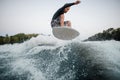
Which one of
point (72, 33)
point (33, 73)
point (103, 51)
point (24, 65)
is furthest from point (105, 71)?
point (24, 65)

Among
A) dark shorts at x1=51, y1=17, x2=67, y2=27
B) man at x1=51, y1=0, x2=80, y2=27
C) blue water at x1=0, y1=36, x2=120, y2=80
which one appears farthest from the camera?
dark shorts at x1=51, y1=17, x2=67, y2=27

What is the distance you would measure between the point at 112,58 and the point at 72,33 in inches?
81.2

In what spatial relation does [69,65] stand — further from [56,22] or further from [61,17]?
[61,17]

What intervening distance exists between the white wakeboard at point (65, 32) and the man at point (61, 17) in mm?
165

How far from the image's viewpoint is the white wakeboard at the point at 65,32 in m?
4.73

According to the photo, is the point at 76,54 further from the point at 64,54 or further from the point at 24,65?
the point at 24,65

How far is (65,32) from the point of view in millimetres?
4902

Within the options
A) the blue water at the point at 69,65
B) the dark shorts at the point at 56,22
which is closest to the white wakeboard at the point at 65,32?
the dark shorts at the point at 56,22

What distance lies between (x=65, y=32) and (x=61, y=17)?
720 mm

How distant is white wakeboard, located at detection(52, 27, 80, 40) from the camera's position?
473cm

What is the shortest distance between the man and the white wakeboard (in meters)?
0.16

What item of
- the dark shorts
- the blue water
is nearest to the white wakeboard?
the dark shorts

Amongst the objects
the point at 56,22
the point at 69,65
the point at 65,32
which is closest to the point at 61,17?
the point at 56,22

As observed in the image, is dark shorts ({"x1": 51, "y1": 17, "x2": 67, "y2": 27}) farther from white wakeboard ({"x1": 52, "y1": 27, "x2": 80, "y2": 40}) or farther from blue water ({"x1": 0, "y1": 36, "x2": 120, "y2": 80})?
blue water ({"x1": 0, "y1": 36, "x2": 120, "y2": 80})
